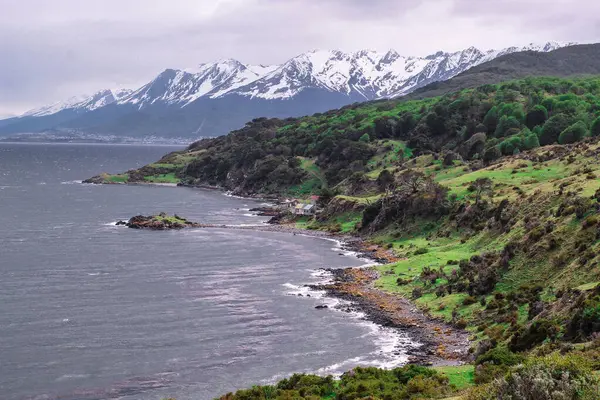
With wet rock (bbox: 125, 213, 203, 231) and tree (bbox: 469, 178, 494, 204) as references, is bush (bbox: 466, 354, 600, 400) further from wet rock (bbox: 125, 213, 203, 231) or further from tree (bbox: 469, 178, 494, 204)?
wet rock (bbox: 125, 213, 203, 231)

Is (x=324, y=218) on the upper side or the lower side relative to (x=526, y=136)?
lower

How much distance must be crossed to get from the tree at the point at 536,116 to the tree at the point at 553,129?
14.5m

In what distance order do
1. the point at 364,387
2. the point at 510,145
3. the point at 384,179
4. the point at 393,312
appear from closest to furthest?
the point at 364,387, the point at 393,312, the point at 510,145, the point at 384,179

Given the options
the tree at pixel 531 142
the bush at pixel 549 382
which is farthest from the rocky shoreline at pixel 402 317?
the tree at pixel 531 142

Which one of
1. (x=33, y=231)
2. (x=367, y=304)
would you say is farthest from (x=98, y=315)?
(x=33, y=231)

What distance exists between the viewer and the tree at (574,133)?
467 feet

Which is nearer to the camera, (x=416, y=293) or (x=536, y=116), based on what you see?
(x=416, y=293)

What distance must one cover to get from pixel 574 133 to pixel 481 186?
46.0 m

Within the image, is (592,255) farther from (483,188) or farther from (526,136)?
(526,136)

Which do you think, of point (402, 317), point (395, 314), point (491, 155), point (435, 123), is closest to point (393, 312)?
point (395, 314)

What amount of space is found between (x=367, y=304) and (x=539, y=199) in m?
28.7

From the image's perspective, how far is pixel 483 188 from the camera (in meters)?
109

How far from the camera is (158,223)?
136m

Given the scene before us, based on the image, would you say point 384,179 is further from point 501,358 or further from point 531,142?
point 501,358
